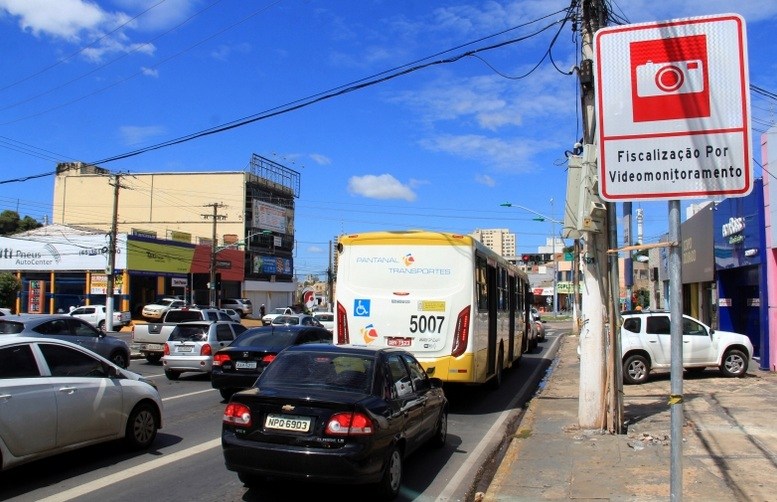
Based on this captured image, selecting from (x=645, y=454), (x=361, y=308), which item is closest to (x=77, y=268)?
(x=361, y=308)

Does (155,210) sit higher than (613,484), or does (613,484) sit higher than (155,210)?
(155,210)

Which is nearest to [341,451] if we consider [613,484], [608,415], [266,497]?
[266,497]

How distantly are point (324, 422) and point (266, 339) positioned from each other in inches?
312

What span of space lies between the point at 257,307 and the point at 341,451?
70.8 metres

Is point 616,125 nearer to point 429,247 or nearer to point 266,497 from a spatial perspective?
point 266,497

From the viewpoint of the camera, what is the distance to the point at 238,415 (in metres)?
6.44

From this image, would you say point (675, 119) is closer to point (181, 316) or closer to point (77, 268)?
point (181, 316)

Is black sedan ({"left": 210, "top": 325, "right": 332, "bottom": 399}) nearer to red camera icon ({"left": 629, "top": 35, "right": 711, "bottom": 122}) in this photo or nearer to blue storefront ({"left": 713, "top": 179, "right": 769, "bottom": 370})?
red camera icon ({"left": 629, "top": 35, "right": 711, "bottom": 122})

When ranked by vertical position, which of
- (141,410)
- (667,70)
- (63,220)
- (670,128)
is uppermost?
(63,220)

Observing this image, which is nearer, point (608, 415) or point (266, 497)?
point (266, 497)

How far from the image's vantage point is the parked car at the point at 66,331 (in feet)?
49.2

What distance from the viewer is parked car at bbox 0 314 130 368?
15000mm

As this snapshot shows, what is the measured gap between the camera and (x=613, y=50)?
3711mm

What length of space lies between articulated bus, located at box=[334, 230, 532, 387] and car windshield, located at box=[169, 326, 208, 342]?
18.6 ft
